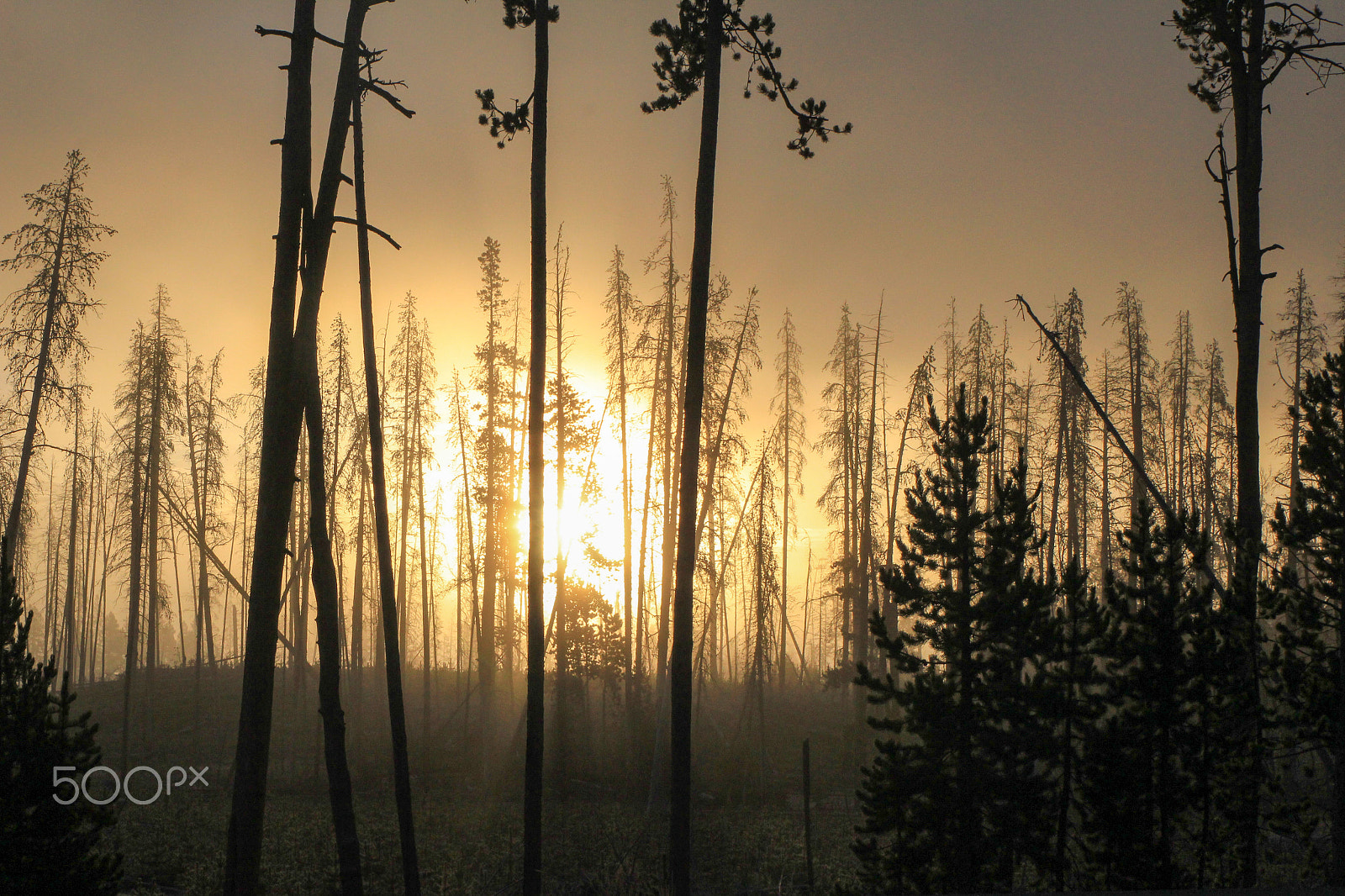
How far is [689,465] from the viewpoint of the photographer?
9.42m

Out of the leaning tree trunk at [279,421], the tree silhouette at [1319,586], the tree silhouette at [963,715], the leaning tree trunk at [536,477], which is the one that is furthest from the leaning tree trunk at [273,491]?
the tree silhouette at [1319,586]

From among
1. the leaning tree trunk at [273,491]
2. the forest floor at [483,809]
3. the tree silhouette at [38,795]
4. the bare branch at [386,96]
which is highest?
the bare branch at [386,96]

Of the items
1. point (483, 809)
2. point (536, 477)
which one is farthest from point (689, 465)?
point (483, 809)

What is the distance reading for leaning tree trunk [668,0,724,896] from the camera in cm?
896

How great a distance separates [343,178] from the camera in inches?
332

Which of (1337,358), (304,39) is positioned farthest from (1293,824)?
(304,39)

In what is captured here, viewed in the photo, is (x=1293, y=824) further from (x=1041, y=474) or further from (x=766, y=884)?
(x=1041, y=474)

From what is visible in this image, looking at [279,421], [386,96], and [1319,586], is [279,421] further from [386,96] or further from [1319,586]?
[1319,586]

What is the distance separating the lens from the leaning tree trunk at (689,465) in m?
8.96

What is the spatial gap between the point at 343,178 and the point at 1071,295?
30166 millimetres

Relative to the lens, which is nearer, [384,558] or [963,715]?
[384,558]

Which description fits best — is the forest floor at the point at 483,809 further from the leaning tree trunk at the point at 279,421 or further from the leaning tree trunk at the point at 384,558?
the leaning tree trunk at the point at 279,421

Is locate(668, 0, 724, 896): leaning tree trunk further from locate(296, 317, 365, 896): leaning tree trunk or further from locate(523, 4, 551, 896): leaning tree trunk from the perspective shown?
locate(296, 317, 365, 896): leaning tree trunk

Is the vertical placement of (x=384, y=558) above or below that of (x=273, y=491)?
below
